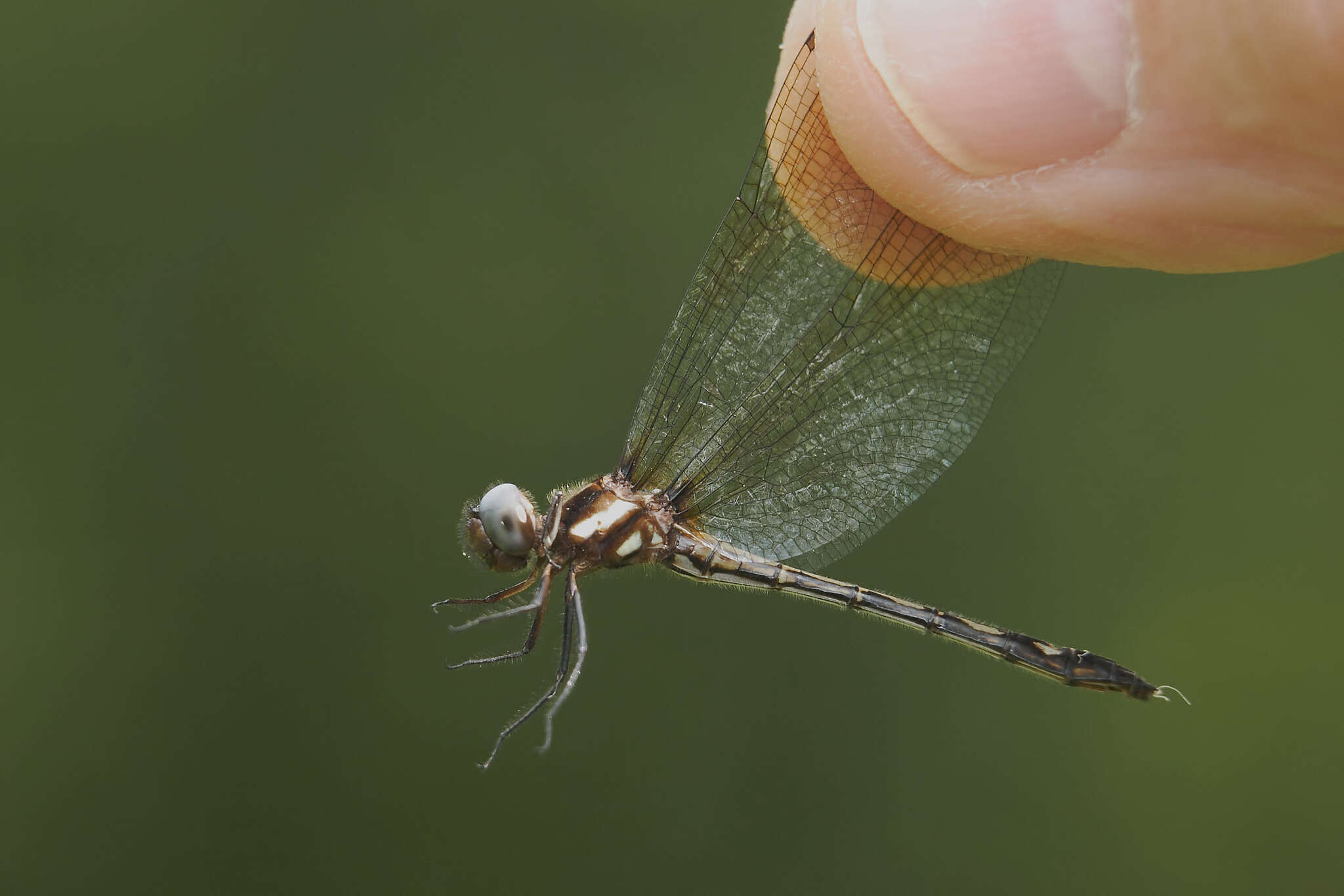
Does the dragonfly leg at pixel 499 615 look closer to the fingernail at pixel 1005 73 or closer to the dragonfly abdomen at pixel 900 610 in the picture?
the dragonfly abdomen at pixel 900 610

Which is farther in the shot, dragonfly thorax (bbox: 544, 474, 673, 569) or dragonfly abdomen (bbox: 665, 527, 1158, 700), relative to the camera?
dragonfly abdomen (bbox: 665, 527, 1158, 700)

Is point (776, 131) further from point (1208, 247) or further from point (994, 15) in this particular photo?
point (1208, 247)

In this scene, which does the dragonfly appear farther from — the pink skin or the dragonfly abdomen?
the pink skin

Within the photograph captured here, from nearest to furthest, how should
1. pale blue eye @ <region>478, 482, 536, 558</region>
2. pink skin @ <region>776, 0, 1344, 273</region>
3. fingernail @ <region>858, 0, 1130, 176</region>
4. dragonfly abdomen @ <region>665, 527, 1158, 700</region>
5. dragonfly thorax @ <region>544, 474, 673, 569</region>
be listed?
pink skin @ <region>776, 0, 1344, 273</region> → fingernail @ <region>858, 0, 1130, 176</region> → pale blue eye @ <region>478, 482, 536, 558</region> → dragonfly thorax @ <region>544, 474, 673, 569</region> → dragonfly abdomen @ <region>665, 527, 1158, 700</region>

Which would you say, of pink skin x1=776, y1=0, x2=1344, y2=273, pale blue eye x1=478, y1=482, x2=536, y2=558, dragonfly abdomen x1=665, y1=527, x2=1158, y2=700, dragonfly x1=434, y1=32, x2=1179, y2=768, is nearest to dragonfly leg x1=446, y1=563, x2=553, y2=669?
dragonfly x1=434, y1=32, x2=1179, y2=768

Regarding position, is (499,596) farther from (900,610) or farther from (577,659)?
(900,610)

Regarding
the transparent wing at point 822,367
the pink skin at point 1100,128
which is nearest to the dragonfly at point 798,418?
the transparent wing at point 822,367
